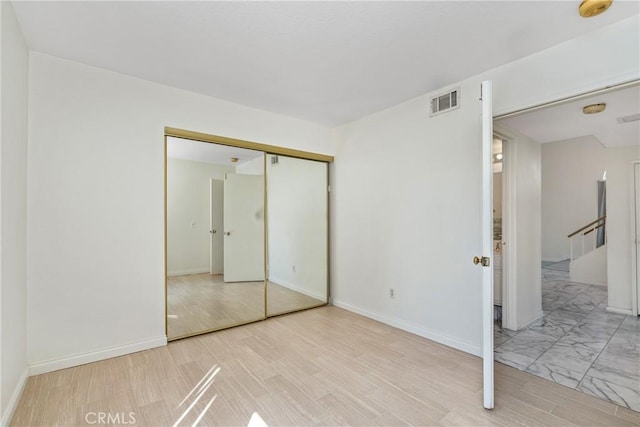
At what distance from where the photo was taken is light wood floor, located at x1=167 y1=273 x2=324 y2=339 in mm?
2964

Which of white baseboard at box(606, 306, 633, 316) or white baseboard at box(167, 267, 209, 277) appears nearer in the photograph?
white baseboard at box(167, 267, 209, 277)

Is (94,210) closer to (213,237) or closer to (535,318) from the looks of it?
(213,237)

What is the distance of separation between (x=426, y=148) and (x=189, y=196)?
2.60m

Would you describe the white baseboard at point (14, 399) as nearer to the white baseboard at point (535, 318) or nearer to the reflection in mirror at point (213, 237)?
the reflection in mirror at point (213, 237)

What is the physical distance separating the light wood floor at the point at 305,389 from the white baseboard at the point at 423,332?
10 cm

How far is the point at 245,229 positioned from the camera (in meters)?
3.55

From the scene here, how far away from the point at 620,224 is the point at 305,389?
4.83 meters

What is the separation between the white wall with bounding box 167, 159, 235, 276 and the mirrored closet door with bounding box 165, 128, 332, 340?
10 millimetres

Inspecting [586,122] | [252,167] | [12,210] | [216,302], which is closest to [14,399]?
[12,210]

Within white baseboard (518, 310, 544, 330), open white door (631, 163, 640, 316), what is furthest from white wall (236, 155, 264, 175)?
open white door (631, 163, 640, 316)

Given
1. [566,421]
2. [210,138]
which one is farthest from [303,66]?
[566,421]

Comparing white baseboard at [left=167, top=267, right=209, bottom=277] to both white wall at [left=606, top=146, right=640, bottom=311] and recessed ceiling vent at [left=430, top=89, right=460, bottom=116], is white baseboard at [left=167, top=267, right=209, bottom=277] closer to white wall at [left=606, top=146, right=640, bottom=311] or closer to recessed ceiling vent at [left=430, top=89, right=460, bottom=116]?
recessed ceiling vent at [left=430, top=89, right=460, bottom=116]

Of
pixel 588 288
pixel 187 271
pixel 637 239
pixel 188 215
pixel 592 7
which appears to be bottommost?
pixel 588 288

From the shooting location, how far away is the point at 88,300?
2.42m
